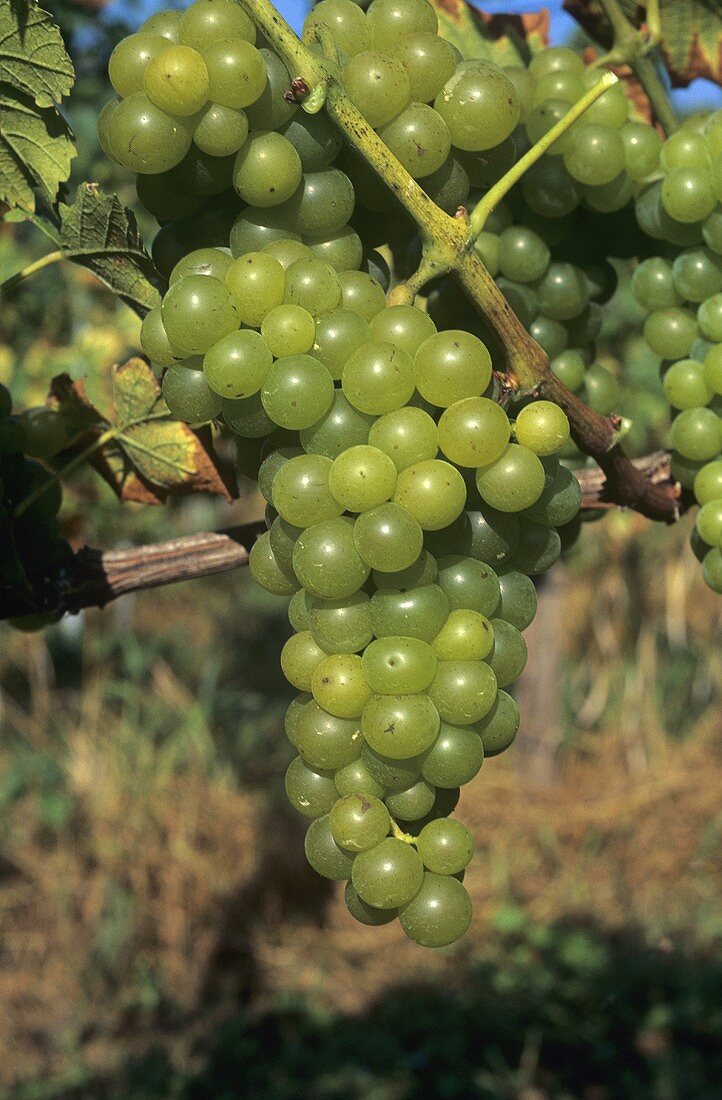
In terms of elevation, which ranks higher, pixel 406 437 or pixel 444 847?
pixel 406 437

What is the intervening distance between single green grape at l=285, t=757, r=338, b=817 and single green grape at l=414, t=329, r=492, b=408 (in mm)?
201

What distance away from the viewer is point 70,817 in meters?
3.26

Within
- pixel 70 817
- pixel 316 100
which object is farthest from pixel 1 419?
pixel 70 817

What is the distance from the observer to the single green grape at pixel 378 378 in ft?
1.68

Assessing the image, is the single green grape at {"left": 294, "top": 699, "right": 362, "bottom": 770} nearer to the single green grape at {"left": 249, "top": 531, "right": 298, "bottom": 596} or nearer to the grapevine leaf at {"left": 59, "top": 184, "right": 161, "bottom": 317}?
the single green grape at {"left": 249, "top": 531, "right": 298, "bottom": 596}

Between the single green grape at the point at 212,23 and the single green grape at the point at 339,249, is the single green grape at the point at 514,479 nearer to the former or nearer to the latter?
the single green grape at the point at 339,249

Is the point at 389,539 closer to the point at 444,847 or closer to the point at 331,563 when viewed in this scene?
the point at 331,563

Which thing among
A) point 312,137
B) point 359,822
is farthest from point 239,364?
point 359,822

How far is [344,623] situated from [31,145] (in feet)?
1.24

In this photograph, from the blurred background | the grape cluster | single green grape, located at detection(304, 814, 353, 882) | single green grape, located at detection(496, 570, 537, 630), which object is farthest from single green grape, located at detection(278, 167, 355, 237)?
the blurred background

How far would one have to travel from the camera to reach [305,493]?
53cm

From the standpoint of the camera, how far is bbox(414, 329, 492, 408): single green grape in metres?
0.52

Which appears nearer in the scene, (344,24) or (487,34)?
(344,24)

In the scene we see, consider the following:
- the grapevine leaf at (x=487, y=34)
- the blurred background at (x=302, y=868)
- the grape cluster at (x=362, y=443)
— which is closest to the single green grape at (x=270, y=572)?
the grape cluster at (x=362, y=443)
